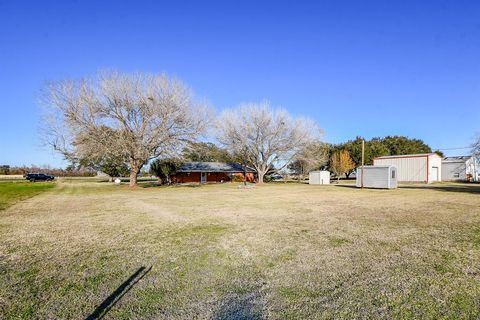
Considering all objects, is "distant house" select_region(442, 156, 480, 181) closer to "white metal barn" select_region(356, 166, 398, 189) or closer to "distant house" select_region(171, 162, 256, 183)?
"white metal barn" select_region(356, 166, 398, 189)

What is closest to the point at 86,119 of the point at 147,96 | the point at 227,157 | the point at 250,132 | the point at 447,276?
the point at 147,96

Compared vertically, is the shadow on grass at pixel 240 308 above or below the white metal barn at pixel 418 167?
below

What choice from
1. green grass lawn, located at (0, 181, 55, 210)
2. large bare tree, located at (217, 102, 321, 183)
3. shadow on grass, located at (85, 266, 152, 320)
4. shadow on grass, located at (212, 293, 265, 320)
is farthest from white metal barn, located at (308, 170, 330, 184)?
shadow on grass, located at (212, 293, 265, 320)

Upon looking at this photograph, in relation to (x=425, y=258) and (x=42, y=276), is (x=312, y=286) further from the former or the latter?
(x=42, y=276)

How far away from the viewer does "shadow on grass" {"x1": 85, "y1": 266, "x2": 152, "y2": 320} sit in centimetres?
300

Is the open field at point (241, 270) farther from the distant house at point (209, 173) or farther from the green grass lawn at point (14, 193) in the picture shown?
the distant house at point (209, 173)

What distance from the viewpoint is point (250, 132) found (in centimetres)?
3494

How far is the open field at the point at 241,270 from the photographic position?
312 cm

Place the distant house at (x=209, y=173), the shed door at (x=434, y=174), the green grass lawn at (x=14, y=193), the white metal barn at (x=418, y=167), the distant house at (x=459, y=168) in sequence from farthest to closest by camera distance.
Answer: the distant house at (x=209, y=173) → the distant house at (x=459, y=168) → the shed door at (x=434, y=174) → the white metal barn at (x=418, y=167) → the green grass lawn at (x=14, y=193)

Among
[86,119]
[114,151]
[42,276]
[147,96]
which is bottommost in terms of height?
[42,276]

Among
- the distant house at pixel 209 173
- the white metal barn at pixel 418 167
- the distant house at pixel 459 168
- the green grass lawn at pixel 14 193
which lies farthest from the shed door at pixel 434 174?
the green grass lawn at pixel 14 193

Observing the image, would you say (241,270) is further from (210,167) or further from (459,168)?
(459,168)

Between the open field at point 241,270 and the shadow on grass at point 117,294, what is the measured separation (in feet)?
0.06

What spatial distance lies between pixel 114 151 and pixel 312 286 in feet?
78.9
